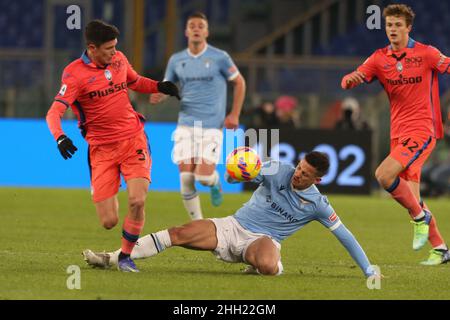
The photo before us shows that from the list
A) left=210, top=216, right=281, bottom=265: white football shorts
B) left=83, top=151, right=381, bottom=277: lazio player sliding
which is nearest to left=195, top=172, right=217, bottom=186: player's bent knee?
left=83, top=151, right=381, bottom=277: lazio player sliding

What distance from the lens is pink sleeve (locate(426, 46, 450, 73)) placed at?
10.3 metres

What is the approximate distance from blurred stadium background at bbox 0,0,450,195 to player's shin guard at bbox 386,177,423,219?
10322mm

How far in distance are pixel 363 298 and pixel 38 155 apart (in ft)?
44.9

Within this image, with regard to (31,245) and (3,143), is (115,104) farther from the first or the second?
(3,143)

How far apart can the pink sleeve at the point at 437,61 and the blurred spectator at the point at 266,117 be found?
34.1 ft

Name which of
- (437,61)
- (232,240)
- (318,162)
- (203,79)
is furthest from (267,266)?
(203,79)

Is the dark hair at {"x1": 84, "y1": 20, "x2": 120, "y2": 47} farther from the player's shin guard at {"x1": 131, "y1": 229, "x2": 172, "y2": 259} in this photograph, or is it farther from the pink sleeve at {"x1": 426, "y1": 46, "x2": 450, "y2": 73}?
the pink sleeve at {"x1": 426, "y1": 46, "x2": 450, "y2": 73}

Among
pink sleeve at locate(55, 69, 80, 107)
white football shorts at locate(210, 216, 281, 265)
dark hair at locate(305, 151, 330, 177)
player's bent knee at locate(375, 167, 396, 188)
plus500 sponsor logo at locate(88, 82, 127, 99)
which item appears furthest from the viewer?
player's bent knee at locate(375, 167, 396, 188)

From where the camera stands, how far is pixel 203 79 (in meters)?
13.4

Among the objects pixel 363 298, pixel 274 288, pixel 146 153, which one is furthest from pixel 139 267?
pixel 363 298

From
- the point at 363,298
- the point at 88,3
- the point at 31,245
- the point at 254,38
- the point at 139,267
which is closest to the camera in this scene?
the point at 363,298

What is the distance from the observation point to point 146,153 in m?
9.69

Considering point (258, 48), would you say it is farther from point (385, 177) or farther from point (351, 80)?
point (385, 177)

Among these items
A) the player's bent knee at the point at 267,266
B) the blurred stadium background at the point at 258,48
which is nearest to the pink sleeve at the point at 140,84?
the player's bent knee at the point at 267,266
